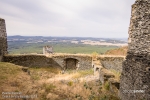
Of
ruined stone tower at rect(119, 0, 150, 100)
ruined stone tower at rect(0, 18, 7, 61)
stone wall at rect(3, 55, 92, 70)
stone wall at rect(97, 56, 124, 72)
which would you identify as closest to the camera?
ruined stone tower at rect(119, 0, 150, 100)

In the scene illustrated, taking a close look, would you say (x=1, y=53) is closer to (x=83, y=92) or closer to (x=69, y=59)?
(x=69, y=59)

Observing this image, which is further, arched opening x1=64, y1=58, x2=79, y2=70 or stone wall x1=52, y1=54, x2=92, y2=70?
arched opening x1=64, y1=58, x2=79, y2=70

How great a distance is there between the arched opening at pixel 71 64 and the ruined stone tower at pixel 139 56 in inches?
733

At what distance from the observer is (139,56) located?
24.3 feet

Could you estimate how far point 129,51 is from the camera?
8180 mm

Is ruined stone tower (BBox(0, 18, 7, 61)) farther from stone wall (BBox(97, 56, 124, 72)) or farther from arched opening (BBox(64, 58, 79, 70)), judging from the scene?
stone wall (BBox(97, 56, 124, 72))

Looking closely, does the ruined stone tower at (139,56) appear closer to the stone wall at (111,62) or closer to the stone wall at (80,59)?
the stone wall at (80,59)

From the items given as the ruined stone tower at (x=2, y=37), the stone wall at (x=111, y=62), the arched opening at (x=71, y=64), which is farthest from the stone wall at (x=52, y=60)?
the ruined stone tower at (x=2, y=37)

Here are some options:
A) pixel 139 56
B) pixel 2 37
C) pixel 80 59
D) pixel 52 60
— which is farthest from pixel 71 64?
pixel 139 56

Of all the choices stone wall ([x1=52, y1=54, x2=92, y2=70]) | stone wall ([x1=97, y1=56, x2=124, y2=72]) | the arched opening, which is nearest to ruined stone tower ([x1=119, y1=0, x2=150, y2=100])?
stone wall ([x1=52, y1=54, x2=92, y2=70])

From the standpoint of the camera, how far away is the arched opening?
1053 inches

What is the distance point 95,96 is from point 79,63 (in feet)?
53.4

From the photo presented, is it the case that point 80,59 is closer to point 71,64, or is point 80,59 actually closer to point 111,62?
point 71,64

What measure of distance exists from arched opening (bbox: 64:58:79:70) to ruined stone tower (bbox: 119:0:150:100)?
18.6 meters
